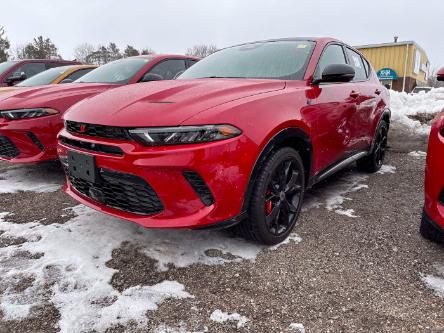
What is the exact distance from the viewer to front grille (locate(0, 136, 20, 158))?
375 centimetres

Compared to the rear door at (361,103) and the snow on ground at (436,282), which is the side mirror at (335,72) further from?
the snow on ground at (436,282)

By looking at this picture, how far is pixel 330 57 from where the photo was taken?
3.24 metres

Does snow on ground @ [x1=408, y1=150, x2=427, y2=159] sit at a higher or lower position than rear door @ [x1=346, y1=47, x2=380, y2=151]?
lower

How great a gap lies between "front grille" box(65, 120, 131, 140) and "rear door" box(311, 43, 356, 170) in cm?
145

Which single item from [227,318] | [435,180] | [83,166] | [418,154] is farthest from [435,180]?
[418,154]

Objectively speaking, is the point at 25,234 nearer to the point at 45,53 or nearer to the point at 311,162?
the point at 311,162

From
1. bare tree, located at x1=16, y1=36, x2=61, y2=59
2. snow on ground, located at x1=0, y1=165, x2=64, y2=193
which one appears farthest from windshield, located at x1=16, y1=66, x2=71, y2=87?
bare tree, located at x1=16, y1=36, x2=61, y2=59

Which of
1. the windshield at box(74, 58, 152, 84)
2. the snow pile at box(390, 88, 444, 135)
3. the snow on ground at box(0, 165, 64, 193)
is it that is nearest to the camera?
the snow on ground at box(0, 165, 64, 193)

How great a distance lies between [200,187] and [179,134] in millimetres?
320

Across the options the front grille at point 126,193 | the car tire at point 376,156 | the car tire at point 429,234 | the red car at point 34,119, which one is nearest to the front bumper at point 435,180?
the car tire at point 429,234

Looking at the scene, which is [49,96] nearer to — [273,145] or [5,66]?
[273,145]

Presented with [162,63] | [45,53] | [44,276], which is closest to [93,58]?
[45,53]

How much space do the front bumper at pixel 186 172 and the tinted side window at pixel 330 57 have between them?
4.16ft

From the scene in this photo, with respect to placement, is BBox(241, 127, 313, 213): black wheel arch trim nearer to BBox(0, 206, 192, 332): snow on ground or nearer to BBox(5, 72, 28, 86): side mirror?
BBox(0, 206, 192, 332): snow on ground
